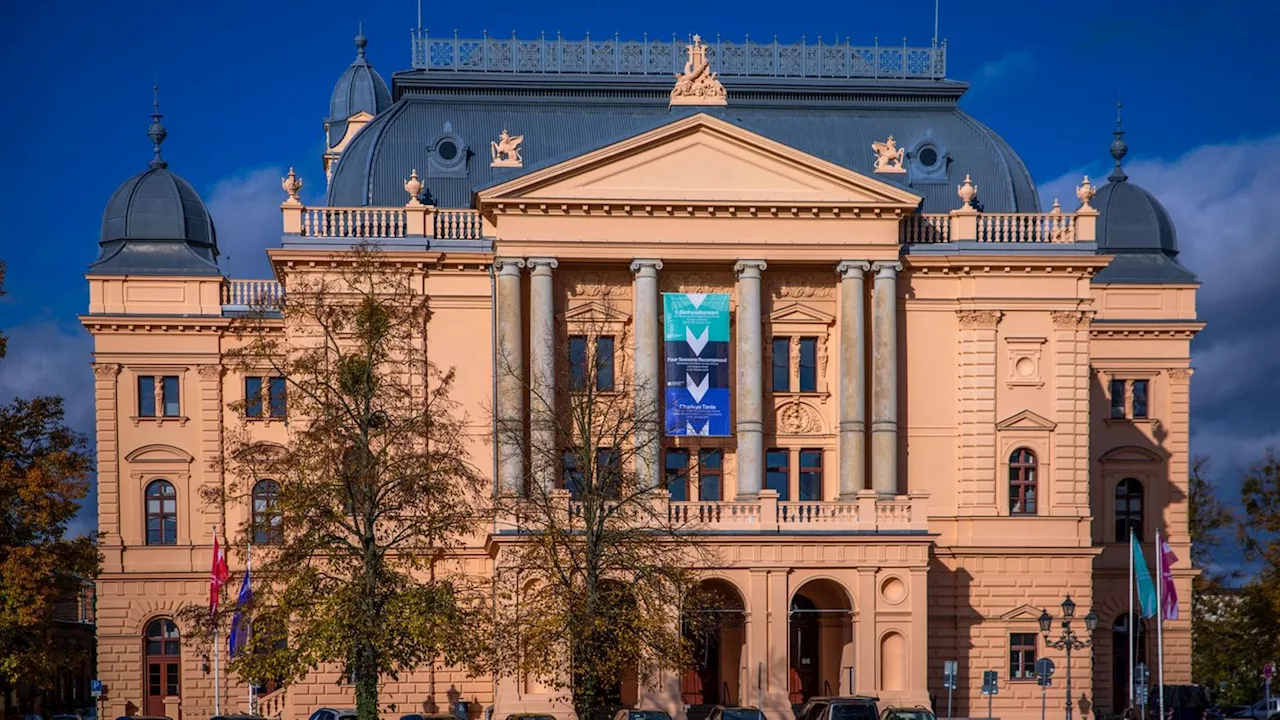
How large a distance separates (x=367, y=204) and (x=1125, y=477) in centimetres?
3056

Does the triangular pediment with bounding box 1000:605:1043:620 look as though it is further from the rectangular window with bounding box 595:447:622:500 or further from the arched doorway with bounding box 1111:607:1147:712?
the rectangular window with bounding box 595:447:622:500

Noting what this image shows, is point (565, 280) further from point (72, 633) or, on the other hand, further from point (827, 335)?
point (72, 633)

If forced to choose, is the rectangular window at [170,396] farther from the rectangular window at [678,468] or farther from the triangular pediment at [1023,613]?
the triangular pediment at [1023,613]

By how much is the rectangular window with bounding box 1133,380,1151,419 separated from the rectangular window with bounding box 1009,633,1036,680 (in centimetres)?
1347

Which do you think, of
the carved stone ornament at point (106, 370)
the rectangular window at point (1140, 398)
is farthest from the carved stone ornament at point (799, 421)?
the carved stone ornament at point (106, 370)

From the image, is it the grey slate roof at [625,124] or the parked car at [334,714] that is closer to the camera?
the parked car at [334,714]

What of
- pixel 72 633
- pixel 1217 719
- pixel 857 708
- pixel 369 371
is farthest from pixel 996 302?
pixel 72 633

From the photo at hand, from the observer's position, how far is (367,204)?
71.7 m

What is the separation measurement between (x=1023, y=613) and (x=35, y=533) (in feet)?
107

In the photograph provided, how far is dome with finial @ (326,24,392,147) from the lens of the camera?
9744 centimetres

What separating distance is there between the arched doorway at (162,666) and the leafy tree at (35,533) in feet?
55.7

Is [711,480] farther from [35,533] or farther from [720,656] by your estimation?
[35,533]

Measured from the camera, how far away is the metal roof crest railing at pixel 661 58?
246 ft

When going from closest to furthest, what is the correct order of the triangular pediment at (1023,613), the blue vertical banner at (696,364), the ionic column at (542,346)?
the ionic column at (542,346) → the blue vertical banner at (696,364) → the triangular pediment at (1023,613)
